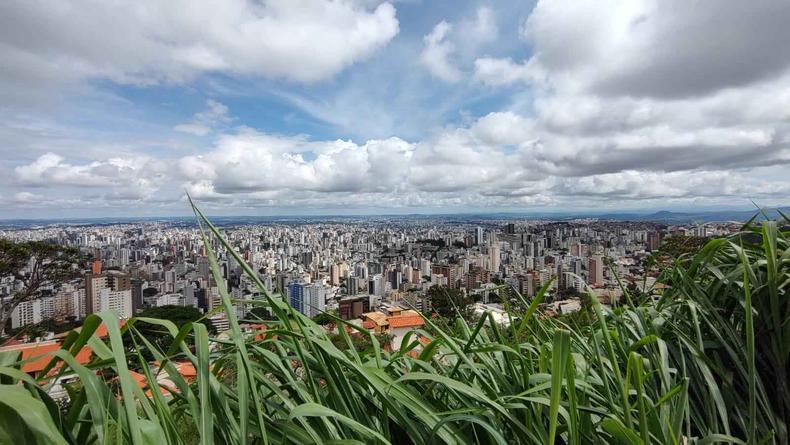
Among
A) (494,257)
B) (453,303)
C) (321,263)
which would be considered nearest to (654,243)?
(453,303)

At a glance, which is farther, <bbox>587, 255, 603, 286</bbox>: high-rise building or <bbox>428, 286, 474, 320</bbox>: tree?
<bbox>587, 255, 603, 286</bbox>: high-rise building

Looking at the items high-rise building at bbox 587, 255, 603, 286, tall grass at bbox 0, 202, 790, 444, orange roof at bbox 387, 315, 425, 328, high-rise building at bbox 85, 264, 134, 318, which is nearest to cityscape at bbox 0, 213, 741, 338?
high-rise building at bbox 85, 264, 134, 318

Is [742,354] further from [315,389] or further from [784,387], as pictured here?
[315,389]

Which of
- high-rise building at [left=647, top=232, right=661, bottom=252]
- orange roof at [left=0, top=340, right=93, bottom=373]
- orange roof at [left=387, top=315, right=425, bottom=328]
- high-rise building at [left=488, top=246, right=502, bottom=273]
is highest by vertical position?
high-rise building at [left=647, top=232, right=661, bottom=252]

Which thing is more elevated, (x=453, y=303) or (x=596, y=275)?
(x=453, y=303)

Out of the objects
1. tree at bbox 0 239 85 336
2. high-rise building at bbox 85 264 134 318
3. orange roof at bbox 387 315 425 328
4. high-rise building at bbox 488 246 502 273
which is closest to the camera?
orange roof at bbox 387 315 425 328

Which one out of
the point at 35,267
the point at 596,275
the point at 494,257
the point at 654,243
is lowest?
the point at 494,257

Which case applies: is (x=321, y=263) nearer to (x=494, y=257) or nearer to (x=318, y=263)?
(x=318, y=263)

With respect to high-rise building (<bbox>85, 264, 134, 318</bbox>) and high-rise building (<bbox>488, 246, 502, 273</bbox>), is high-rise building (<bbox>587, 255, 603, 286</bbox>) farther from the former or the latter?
high-rise building (<bbox>488, 246, 502, 273</bbox>)
